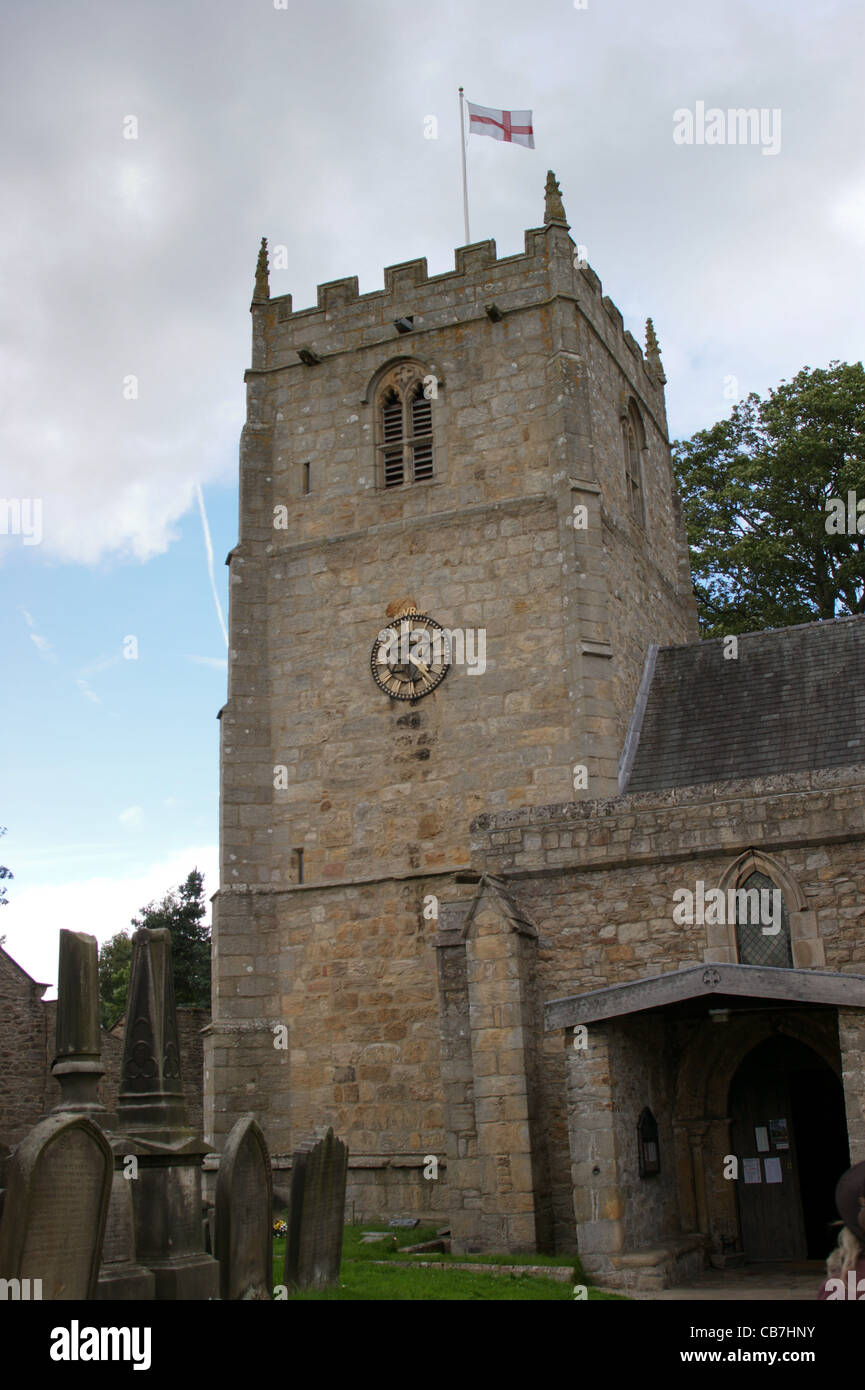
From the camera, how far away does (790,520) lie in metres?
30.4

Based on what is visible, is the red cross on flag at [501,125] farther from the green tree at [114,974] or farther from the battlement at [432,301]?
the green tree at [114,974]

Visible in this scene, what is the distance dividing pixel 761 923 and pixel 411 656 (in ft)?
26.6

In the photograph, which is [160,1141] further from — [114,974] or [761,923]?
[114,974]

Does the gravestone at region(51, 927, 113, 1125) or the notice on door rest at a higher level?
the gravestone at region(51, 927, 113, 1125)

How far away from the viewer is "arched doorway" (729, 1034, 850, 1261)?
14.2m

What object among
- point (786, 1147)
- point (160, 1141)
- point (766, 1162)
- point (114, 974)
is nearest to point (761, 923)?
point (786, 1147)

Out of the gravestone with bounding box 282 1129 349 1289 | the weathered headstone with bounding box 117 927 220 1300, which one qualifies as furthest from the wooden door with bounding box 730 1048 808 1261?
the weathered headstone with bounding box 117 927 220 1300

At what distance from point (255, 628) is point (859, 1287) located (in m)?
17.8

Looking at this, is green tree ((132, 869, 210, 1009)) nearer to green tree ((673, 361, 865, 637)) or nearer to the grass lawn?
green tree ((673, 361, 865, 637))

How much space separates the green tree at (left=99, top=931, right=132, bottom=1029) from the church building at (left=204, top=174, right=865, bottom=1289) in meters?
28.0

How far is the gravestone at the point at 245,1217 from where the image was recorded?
1001cm

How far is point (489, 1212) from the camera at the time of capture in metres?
13.5

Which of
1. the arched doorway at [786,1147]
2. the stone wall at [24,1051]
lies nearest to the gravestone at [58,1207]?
the arched doorway at [786,1147]

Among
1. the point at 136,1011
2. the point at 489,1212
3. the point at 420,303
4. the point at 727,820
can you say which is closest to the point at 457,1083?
the point at 489,1212
